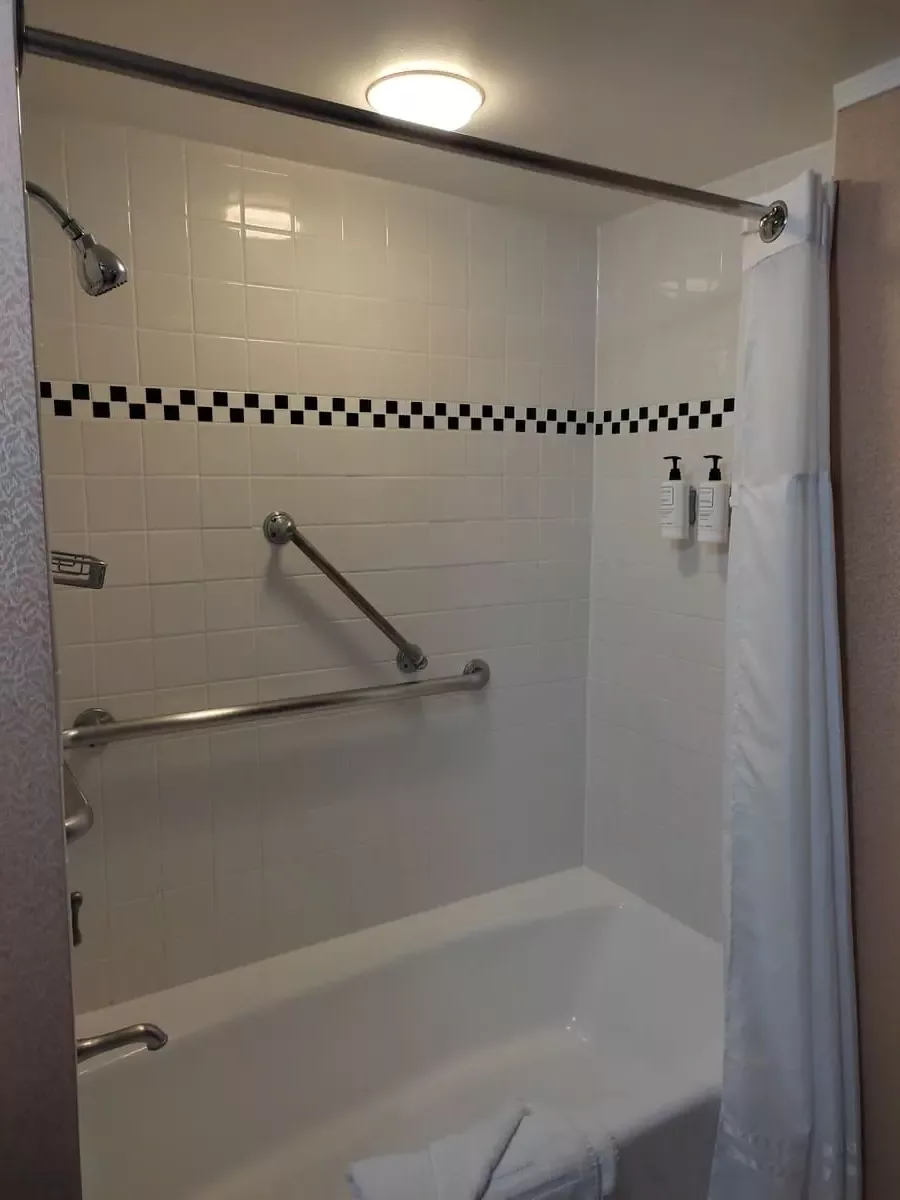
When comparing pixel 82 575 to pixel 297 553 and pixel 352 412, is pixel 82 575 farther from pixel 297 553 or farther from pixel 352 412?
pixel 352 412

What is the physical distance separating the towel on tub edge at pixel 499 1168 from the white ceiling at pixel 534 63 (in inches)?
66.4

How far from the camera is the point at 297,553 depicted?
1.85 metres

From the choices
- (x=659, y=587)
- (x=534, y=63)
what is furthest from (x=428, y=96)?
(x=659, y=587)

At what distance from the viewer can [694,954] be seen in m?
1.97

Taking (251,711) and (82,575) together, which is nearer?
(82,575)

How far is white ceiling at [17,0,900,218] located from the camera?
Result: 1187 mm

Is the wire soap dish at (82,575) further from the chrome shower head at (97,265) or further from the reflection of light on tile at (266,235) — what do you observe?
the reflection of light on tile at (266,235)

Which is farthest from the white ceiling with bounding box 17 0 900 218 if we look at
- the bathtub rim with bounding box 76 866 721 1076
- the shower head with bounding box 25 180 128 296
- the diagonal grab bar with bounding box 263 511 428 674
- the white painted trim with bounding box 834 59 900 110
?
the bathtub rim with bounding box 76 866 721 1076

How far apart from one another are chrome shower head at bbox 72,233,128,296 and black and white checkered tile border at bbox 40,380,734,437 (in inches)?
24.1

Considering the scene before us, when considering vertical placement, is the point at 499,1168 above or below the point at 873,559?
below

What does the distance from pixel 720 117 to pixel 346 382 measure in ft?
2.85

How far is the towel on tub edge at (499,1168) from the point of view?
1337mm

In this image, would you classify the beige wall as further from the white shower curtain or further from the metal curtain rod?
the metal curtain rod

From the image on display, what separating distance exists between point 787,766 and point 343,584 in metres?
0.94
